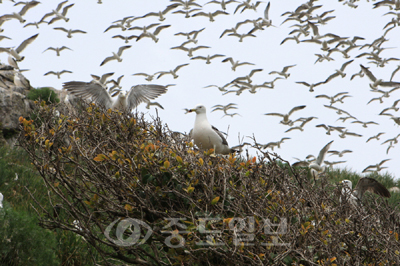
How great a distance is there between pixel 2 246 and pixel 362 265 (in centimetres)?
359

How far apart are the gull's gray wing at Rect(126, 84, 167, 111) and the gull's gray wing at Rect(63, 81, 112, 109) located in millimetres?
656

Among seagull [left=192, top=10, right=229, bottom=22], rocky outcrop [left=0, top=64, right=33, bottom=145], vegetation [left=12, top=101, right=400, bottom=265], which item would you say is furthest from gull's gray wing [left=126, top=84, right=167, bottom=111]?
vegetation [left=12, top=101, right=400, bottom=265]

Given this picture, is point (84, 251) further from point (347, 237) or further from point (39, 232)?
point (347, 237)

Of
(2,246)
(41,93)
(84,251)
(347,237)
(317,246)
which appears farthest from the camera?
(41,93)

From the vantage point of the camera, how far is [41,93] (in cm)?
1262

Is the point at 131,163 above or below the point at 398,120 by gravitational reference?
below

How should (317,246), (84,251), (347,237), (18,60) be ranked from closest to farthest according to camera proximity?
(317,246), (347,237), (84,251), (18,60)

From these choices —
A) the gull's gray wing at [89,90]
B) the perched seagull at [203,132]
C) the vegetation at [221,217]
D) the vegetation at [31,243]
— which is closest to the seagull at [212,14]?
the gull's gray wing at [89,90]

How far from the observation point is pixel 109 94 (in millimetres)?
12094

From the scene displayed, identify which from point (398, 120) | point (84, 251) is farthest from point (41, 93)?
point (398, 120)

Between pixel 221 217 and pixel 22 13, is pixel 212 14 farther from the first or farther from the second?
pixel 221 217

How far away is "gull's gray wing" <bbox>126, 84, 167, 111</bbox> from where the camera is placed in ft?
39.7

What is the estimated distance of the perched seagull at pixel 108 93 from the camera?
454 inches

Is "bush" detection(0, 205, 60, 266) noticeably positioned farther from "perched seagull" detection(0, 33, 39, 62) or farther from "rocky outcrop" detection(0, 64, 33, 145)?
"perched seagull" detection(0, 33, 39, 62)
